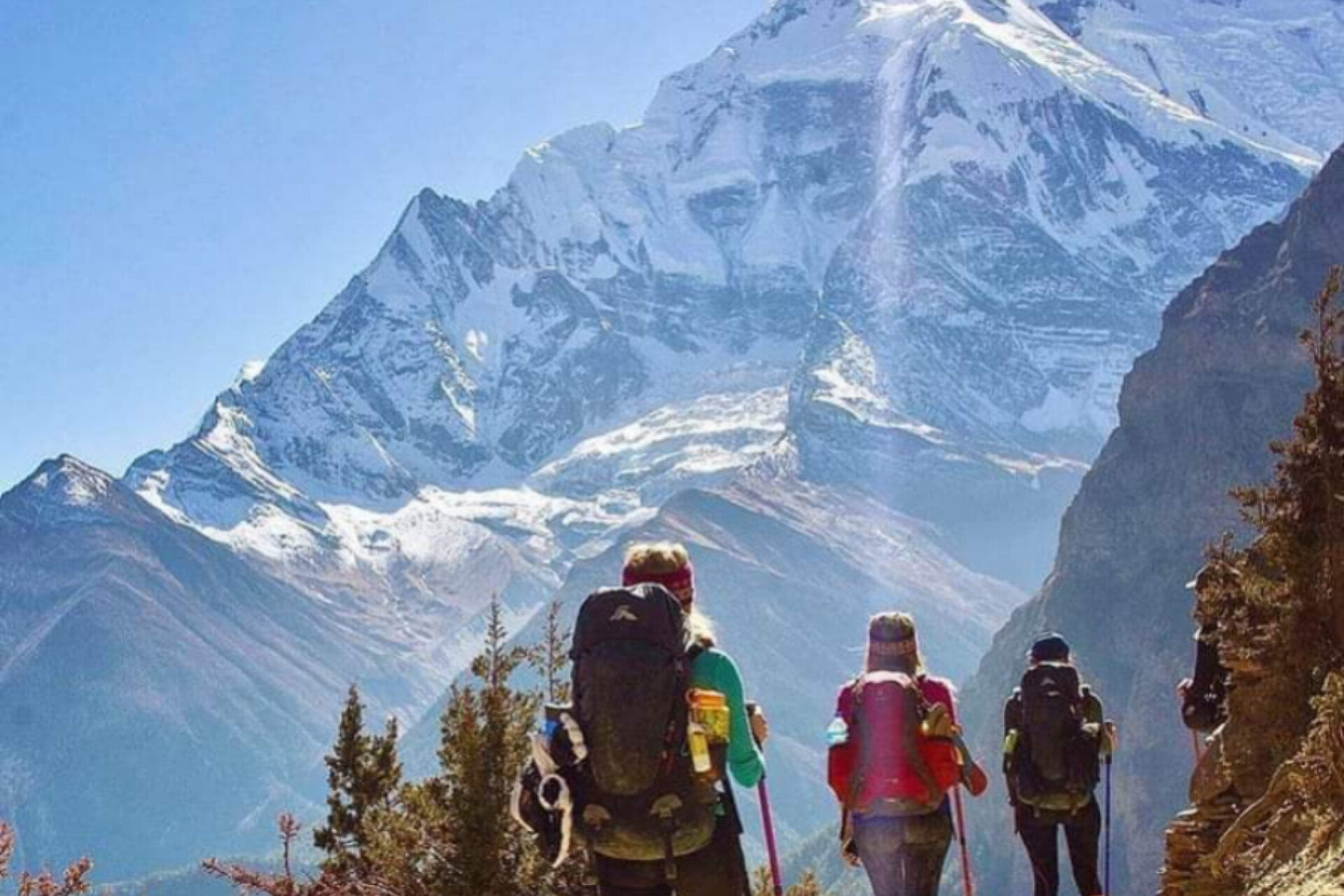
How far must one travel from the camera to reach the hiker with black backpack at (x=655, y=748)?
7031 millimetres

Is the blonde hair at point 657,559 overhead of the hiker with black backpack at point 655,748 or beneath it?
overhead

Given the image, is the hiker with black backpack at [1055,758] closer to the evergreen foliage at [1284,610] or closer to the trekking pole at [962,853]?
the trekking pole at [962,853]

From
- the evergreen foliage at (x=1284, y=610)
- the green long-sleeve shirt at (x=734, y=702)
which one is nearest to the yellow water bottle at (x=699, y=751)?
the green long-sleeve shirt at (x=734, y=702)

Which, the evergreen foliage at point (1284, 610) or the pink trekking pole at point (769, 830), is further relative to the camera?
the evergreen foliage at point (1284, 610)

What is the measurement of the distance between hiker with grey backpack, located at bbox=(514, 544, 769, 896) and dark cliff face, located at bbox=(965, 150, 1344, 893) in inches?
5782

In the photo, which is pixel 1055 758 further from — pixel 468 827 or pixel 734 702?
pixel 468 827

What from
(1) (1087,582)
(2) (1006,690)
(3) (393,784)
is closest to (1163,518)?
(1) (1087,582)

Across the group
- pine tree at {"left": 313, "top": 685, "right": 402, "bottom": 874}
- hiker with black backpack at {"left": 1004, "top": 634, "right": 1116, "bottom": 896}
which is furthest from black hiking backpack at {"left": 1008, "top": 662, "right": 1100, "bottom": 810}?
pine tree at {"left": 313, "top": 685, "right": 402, "bottom": 874}

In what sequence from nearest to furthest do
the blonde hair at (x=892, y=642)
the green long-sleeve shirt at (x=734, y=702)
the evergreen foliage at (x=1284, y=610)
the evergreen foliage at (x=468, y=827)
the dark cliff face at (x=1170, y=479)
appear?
the green long-sleeve shirt at (x=734, y=702) < the blonde hair at (x=892, y=642) < the evergreen foliage at (x=1284, y=610) < the evergreen foliage at (x=468, y=827) < the dark cliff face at (x=1170, y=479)

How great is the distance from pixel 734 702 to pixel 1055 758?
4.14m

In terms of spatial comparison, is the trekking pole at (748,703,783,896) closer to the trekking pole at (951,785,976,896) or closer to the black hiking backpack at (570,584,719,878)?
the black hiking backpack at (570,584,719,878)

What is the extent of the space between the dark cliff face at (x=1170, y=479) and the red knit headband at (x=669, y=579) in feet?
481

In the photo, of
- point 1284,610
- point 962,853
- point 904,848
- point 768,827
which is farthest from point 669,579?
point 1284,610

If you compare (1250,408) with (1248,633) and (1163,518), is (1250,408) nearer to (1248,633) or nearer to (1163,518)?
(1163,518)
